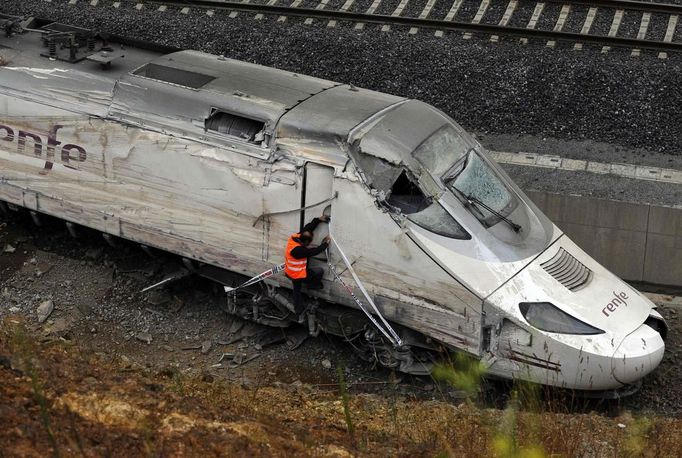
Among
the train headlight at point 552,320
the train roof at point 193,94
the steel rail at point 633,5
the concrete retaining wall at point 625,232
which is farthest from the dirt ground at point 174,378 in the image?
the steel rail at point 633,5

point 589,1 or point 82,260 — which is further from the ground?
point 589,1

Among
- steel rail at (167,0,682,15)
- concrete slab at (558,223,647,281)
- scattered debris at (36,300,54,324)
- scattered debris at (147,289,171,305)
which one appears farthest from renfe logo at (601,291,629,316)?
steel rail at (167,0,682,15)

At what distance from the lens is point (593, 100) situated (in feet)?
48.8

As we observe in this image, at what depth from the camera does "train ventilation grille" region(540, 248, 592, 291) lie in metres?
10.4

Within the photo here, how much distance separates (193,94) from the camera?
36.6 feet

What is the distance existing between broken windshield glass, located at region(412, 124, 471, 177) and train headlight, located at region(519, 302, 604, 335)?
64.0 inches

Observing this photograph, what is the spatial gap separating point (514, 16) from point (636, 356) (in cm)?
795

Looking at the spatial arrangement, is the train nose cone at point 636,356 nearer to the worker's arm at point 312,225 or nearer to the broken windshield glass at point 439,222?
the broken windshield glass at point 439,222

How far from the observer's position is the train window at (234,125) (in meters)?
10.9

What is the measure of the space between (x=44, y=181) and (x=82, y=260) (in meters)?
1.23

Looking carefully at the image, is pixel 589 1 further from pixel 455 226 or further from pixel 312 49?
pixel 455 226

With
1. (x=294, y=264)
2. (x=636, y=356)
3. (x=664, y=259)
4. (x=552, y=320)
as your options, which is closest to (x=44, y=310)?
(x=294, y=264)

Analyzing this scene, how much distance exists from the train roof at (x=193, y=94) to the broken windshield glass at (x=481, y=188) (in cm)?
106

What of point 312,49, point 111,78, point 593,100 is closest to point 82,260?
point 111,78
